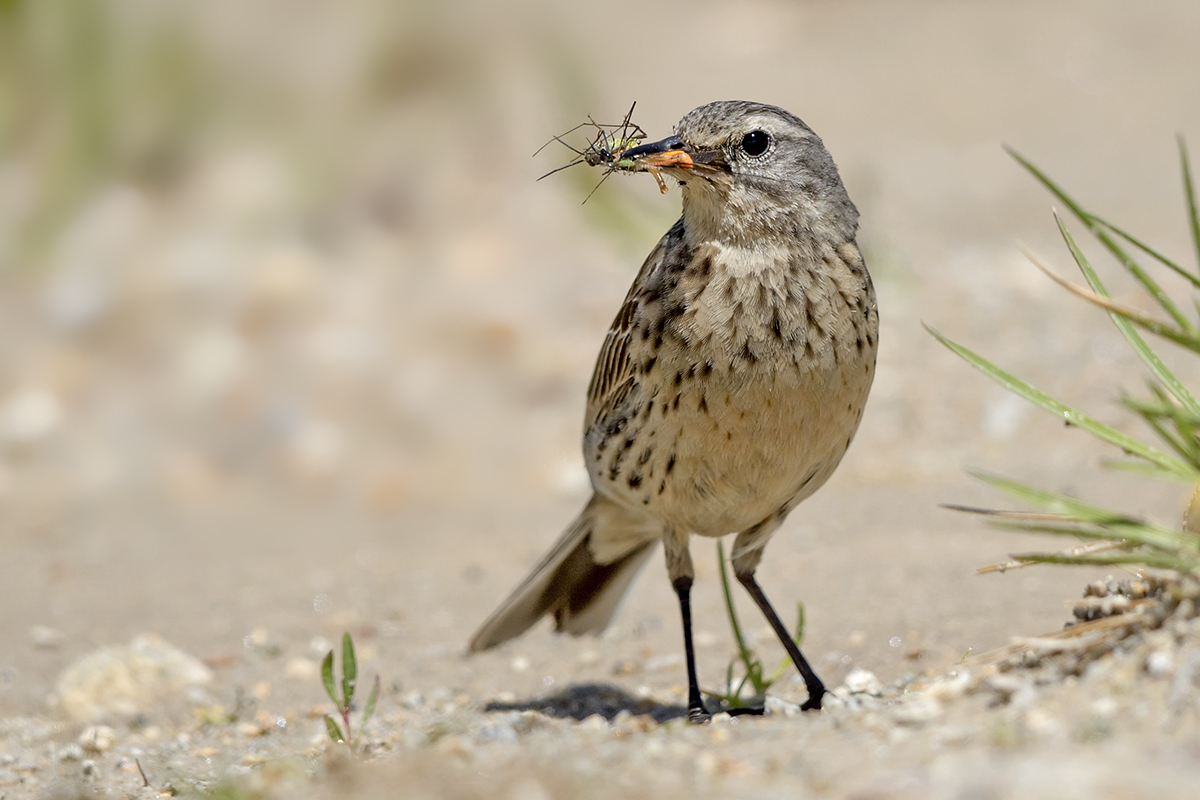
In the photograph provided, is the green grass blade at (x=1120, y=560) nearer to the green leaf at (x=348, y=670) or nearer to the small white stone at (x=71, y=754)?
the green leaf at (x=348, y=670)

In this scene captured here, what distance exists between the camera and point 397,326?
852 cm

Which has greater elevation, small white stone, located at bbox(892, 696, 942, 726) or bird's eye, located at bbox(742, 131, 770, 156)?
bird's eye, located at bbox(742, 131, 770, 156)

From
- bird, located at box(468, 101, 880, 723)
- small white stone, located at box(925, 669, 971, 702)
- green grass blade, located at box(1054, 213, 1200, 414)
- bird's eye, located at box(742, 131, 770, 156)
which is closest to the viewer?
small white stone, located at box(925, 669, 971, 702)

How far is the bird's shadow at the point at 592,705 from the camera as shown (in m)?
4.48

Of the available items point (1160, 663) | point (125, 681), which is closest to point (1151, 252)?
point (1160, 663)

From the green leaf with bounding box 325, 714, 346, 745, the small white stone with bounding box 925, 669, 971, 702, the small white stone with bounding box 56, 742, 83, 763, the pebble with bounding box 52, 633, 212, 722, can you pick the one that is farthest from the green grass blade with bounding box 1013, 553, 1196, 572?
the pebble with bounding box 52, 633, 212, 722

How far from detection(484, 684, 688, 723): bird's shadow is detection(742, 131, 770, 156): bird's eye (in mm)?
1816

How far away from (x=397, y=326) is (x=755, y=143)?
16.2ft

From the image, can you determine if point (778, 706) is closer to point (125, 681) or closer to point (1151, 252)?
point (1151, 252)

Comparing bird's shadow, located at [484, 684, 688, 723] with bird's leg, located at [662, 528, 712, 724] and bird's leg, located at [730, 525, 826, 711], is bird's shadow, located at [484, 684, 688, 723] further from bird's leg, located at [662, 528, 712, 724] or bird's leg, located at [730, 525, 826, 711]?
bird's leg, located at [730, 525, 826, 711]

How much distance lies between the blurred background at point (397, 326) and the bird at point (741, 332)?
4.12ft

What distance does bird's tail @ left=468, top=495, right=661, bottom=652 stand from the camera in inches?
189

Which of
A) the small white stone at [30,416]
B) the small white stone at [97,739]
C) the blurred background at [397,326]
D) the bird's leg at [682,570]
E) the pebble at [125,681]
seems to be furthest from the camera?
the small white stone at [30,416]

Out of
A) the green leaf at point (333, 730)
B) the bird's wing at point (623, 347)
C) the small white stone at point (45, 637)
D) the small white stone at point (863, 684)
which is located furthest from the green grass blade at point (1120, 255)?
the small white stone at point (45, 637)
